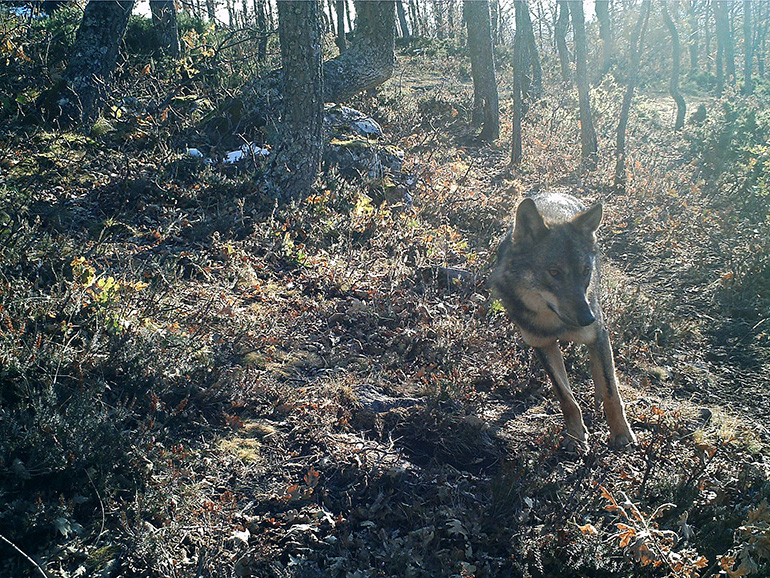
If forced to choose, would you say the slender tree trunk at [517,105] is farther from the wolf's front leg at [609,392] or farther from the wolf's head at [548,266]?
the wolf's front leg at [609,392]

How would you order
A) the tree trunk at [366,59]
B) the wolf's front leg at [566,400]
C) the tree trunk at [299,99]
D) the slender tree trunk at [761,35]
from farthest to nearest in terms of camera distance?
the slender tree trunk at [761,35], the tree trunk at [366,59], the tree trunk at [299,99], the wolf's front leg at [566,400]

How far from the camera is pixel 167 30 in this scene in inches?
553

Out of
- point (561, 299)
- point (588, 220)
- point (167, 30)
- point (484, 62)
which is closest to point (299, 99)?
point (588, 220)

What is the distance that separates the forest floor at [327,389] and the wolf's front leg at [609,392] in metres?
0.16

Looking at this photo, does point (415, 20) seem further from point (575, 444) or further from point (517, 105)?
point (575, 444)

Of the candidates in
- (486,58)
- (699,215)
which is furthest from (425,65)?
(699,215)

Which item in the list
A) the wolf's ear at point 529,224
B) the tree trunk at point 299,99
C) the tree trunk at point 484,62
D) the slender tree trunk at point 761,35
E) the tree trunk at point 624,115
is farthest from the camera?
the slender tree trunk at point 761,35

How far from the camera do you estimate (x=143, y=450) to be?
379cm

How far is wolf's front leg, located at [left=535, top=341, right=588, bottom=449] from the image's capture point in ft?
16.8

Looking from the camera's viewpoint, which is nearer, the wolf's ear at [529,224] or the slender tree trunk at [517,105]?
the wolf's ear at [529,224]

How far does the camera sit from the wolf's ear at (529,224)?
5.35 m

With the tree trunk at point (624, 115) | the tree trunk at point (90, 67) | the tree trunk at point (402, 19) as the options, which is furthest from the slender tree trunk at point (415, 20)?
the tree trunk at point (90, 67)

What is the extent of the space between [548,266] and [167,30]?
12947mm

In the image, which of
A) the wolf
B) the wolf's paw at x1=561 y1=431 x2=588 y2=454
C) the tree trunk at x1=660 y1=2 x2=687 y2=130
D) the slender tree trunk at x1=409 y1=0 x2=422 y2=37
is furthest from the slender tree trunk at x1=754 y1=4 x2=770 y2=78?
the wolf's paw at x1=561 y1=431 x2=588 y2=454
